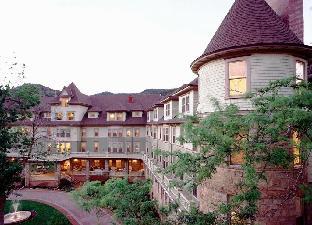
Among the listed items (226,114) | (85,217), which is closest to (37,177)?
(85,217)

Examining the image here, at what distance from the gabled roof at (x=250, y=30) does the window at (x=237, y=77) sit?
0.87m

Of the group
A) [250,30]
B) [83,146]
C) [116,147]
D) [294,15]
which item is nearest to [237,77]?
[250,30]

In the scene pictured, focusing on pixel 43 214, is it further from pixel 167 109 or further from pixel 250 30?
pixel 250 30

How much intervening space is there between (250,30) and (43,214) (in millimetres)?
29656

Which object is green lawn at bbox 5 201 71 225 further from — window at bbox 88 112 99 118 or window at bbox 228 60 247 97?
window at bbox 228 60 247 97

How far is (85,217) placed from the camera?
31.0 metres

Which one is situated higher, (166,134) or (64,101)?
(64,101)

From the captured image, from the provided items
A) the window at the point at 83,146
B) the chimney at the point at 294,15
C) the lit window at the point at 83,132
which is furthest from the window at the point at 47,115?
the chimney at the point at 294,15

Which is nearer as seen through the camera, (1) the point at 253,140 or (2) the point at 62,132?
(1) the point at 253,140

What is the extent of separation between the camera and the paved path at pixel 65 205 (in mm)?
30019

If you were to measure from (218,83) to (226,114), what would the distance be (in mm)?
4593

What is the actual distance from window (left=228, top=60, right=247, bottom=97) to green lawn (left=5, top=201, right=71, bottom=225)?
22597 millimetres

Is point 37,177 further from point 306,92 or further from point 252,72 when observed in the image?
point 306,92

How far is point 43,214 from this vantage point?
31.5m
